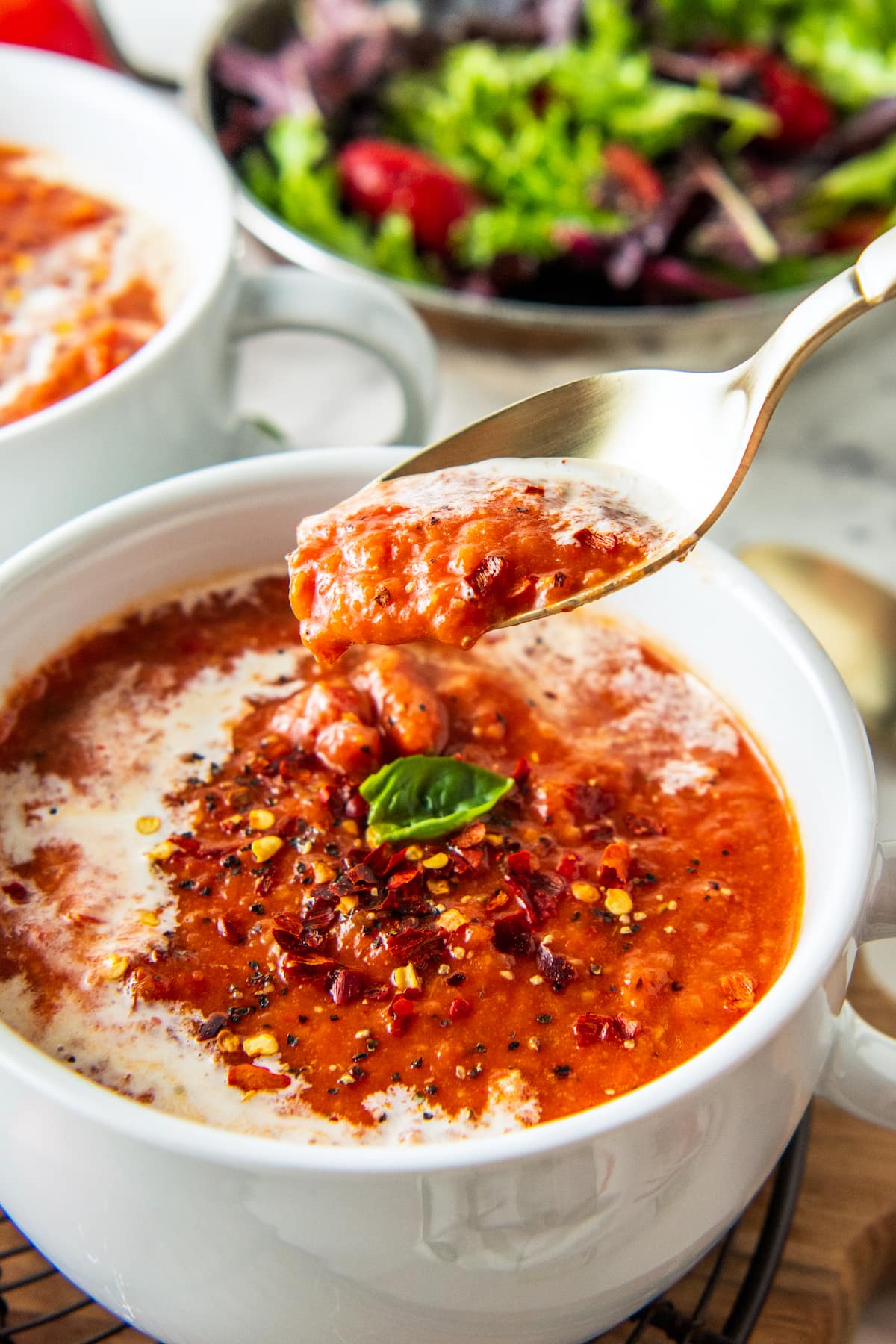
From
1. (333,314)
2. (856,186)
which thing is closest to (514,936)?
(333,314)

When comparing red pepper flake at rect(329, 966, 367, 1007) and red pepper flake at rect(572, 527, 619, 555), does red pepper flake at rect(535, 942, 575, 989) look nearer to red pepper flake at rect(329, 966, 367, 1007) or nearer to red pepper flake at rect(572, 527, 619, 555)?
red pepper flake at rect(329, 966, 367, 1007)

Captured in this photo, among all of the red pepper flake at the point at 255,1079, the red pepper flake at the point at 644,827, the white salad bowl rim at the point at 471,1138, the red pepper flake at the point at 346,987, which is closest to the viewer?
the white salad bowl rim at the point at 471,1138

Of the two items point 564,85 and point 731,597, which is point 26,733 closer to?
point 731,597

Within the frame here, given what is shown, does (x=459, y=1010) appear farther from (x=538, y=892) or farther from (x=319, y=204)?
(x=319, y=204)

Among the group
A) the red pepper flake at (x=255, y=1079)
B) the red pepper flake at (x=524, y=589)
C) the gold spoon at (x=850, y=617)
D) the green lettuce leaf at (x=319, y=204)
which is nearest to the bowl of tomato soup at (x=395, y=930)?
the red pepper flake at (x=255, y=1079)

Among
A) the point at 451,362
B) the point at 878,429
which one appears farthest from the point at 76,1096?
the point at 878,429

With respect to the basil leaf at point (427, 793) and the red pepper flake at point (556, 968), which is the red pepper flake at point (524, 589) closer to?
the basil leaf at point (427, 793)

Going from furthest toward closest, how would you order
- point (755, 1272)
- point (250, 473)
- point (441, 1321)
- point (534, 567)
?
point (250, 473) → point (755, 1272) → point (534, 567) → point (441, 1321)
